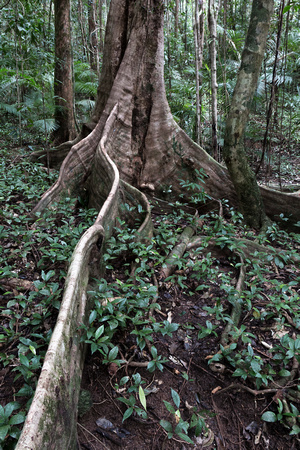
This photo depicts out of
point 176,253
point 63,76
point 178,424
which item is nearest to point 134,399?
A: point 178,424

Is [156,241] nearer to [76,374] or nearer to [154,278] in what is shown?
[154,278]

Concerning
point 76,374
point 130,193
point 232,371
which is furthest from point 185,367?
point 130,193

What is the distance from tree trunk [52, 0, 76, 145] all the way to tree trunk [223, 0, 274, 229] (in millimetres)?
3229

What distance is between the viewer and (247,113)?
411 cm

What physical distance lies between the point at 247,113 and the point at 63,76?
380 cm

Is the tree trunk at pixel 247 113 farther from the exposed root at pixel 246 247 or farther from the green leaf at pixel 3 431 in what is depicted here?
the green leaf at pixel 3 431

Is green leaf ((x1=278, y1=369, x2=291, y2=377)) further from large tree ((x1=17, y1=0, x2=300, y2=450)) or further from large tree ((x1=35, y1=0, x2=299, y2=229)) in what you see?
large tree ((x1=35, y1=0, x2=299, y2=229))

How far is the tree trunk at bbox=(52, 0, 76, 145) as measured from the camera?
19.2 ft

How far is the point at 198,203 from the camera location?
4.97m

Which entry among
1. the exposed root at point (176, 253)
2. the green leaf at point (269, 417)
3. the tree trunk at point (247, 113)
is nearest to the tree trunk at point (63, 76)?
the tree trunk at point (247, 113)

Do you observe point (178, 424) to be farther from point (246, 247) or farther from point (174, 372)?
point (246, 247)

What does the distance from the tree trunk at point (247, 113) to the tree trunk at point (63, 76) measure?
10.6 ft

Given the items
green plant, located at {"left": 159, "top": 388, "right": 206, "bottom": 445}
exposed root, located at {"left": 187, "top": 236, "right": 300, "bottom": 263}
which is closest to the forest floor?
green plant, located at {"left": 159, "top": 388, "right": 206, "bottom": 445}

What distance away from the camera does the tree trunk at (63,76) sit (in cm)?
584
